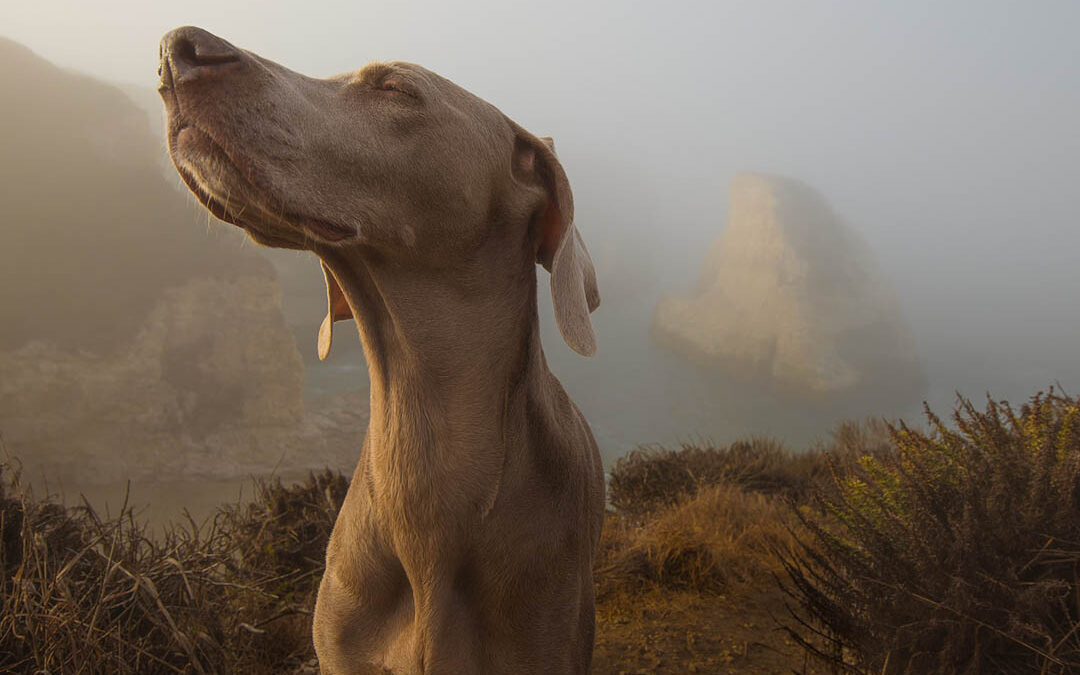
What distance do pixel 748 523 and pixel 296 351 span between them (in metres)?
34.4

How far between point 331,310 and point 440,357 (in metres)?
0.69

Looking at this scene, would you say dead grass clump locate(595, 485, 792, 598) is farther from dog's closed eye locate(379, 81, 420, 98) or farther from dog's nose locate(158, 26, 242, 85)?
dog's nose locate(158, 26, 242, 85)

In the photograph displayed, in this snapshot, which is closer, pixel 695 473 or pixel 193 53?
pixel 193 53

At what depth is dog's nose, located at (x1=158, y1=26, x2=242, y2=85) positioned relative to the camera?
4.03ft

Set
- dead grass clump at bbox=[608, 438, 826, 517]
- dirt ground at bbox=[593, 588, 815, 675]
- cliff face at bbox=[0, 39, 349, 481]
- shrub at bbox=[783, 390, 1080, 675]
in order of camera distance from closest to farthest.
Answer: shrub at bbox=[783, 390, 1080, 675] < dirt ground at bbox=[593, 588, 815, 675] < dead grass clump at bbox=[608, 438, 826, 517] < cliff face at bbox=[0, 39, 349, 481]

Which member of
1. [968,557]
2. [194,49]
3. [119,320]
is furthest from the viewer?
[119,320]

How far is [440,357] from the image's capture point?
1.77 meters

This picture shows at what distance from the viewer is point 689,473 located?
298 inches

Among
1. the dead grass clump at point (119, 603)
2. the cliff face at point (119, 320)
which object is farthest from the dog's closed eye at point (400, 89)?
the cliff face at point (119, 320)

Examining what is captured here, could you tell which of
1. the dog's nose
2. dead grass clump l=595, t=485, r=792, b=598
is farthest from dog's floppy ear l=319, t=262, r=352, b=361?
dead grass clump l=595, t=485, r=792, b=598

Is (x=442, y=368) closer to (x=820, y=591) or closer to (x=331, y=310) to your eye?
(x=331, y=310)

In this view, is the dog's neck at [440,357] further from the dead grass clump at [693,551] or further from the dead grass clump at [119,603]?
the dead grass clump at [693,551]

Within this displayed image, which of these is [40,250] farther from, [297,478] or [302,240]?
[302,240]

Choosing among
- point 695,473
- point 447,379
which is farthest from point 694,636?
point 695,473
